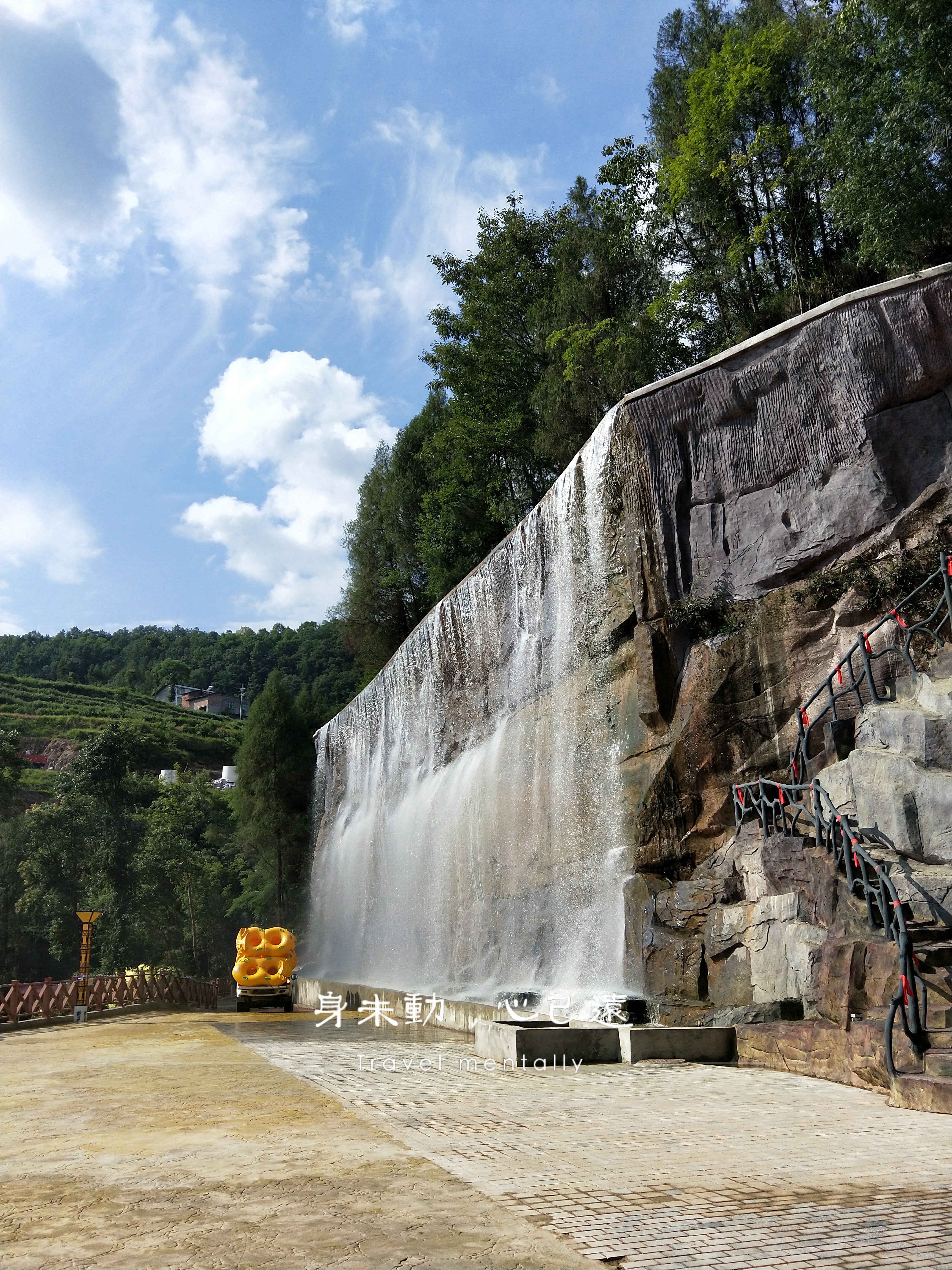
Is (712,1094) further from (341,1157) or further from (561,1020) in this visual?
(561,1020)

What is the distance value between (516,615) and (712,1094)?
1514cm

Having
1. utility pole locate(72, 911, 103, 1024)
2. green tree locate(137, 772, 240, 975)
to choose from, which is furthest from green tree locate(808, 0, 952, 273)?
green tree locate(137, 772, 240, 975)

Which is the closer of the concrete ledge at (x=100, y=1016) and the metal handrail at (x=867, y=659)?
the metal handrail at (x=867, y=659)

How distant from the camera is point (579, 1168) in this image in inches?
187

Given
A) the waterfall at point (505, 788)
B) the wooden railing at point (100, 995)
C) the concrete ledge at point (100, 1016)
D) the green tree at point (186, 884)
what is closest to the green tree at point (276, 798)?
the green tree at point (186, 884)

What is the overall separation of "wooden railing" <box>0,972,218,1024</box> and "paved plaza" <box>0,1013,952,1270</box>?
9663 millimetres

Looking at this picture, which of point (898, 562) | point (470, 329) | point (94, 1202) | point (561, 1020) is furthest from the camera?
point (470, 329)

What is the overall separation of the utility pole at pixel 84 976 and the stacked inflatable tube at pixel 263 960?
2.84m

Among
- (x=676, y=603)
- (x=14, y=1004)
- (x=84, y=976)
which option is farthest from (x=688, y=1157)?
(x=84, y=976)

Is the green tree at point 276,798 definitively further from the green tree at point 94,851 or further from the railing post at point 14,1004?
the railing post at point 14,1004

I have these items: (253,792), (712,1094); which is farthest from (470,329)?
(712,1094)

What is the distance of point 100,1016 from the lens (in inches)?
761

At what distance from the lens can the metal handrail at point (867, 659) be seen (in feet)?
37.6

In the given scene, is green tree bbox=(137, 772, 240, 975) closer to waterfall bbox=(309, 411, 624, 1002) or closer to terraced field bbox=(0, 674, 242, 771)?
waterfall bbox=(309, 411, 624, 1002)
